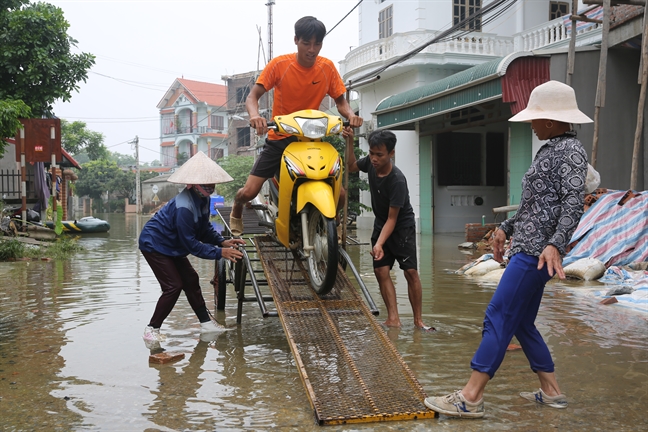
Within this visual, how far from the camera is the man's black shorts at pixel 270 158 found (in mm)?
5523

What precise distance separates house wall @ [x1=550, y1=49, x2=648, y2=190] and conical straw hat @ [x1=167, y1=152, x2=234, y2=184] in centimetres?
987

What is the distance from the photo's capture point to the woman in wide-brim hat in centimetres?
337

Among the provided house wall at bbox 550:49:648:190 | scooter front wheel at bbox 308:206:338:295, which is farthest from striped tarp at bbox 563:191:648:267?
scooter front wheel at bbox 308:206:338:295

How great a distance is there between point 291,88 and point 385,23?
67.4ft

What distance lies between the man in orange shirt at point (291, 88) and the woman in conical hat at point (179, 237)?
0.48 m

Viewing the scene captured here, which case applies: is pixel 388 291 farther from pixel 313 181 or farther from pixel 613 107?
pixel 613 107

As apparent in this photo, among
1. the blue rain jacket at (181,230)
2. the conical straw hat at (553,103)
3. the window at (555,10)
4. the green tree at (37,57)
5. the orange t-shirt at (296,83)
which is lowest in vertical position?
the blue rain jacket at (181,230)

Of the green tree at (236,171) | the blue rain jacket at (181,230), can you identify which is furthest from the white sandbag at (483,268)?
the green tree at (236,171)

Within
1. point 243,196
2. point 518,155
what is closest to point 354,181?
point 518,155

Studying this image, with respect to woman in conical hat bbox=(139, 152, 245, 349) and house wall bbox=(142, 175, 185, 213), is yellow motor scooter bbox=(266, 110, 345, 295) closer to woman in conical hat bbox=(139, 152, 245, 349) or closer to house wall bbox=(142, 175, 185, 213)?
woman in conical hat bbox=(139, 152, 245, 349)

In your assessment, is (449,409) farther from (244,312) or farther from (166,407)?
(244,312)

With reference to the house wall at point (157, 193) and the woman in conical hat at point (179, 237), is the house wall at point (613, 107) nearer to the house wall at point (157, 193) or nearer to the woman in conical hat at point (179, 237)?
the woman in conical hat at point (179, 237)

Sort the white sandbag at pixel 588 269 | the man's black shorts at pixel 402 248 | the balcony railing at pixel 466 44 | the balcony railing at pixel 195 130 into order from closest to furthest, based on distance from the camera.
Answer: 1. the man's black shorts at pixel 402 248
2. the white sandbag at pixel 588 269
3. the balcony railing at pixel 466 44
4. the balcony railing at pixel 195 130

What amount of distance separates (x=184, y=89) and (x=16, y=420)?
5967 cm
